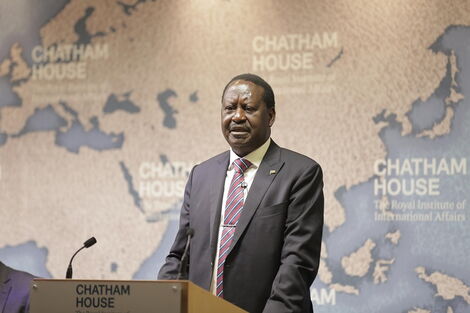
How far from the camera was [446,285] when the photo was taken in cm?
427

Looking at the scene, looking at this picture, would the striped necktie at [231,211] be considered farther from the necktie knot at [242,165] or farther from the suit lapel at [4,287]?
the suit lapel at [4,287]

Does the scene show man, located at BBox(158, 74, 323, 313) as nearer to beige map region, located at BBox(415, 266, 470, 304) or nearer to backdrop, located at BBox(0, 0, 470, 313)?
backdrop, located at BBox(0, 0, 470, 313)

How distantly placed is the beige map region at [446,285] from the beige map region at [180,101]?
0.33 metres

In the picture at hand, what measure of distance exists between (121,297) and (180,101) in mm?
2778

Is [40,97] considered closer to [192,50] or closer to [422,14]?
[192,50]

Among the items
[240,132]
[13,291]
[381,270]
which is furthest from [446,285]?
[13,291]

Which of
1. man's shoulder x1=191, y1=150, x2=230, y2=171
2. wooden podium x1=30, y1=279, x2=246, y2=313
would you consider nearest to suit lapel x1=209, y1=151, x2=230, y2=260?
man's shoulder x1=191, y1=150, x2=230, y2=171

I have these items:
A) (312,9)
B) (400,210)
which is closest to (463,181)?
(400,210)

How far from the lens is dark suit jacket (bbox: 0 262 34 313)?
3246 mm

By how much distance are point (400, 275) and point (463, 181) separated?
0.63m

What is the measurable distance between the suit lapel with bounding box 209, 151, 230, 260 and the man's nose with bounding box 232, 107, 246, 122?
219 millimetres

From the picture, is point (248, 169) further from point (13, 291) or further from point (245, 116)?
point (13, 291)

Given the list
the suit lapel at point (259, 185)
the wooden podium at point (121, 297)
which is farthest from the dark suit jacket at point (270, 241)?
the wooden podium at point (121, 297)

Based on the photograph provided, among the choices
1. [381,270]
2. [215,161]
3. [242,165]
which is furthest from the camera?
[381,270]
